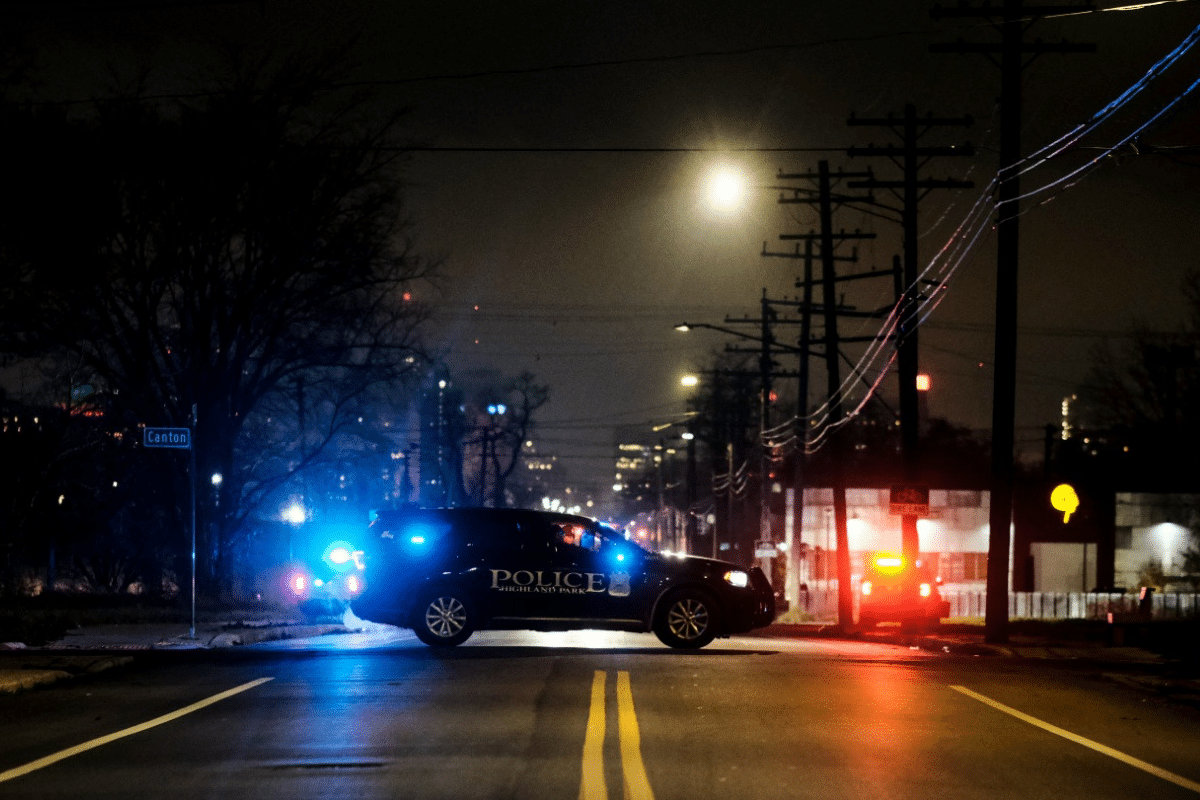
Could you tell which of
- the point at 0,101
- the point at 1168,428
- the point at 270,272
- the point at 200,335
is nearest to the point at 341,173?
the point at 270,272

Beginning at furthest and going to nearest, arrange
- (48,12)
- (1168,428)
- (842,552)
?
(1168,428)
(842,552)
(48,12)

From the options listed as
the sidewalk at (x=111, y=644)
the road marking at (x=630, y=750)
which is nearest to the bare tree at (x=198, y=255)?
the sidewalk at (x=111, y=644)

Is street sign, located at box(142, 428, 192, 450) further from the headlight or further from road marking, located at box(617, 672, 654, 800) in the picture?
road marking, located at box(617, 672, 654, 800)

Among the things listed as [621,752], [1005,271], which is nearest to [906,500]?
A: [1005,271]

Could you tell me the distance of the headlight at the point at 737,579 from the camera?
20.2 metres

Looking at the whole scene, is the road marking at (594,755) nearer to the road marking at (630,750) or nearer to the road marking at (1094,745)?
the road marking at (630,750)

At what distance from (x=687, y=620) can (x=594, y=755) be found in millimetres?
9643

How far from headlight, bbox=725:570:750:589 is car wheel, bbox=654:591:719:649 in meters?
0.41

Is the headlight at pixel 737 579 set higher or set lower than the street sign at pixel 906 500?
lower

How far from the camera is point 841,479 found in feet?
137

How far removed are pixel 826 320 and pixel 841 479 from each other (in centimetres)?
447

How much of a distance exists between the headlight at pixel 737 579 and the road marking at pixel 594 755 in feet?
19.9

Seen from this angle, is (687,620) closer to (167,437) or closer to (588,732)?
(167,437)

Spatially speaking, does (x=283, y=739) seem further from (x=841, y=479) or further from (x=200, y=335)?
(x=841, y=479)
